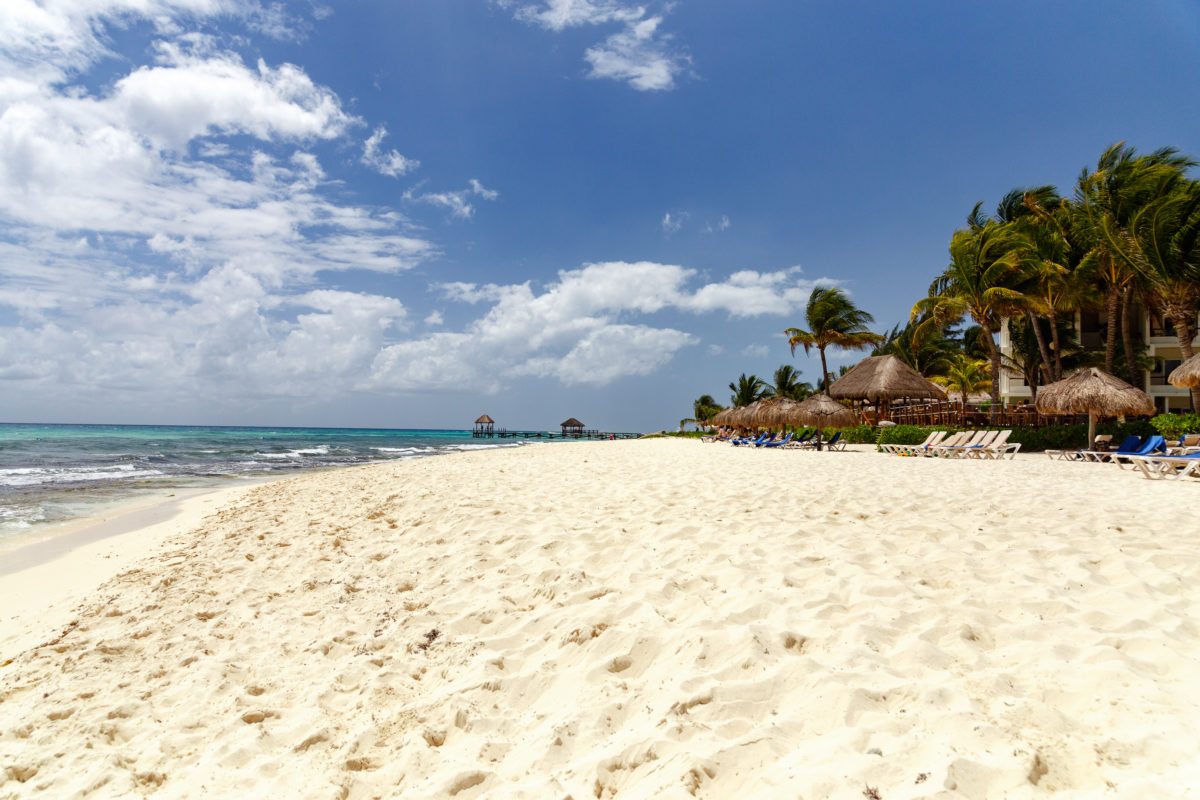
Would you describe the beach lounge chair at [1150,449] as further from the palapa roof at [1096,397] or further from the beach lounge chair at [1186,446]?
the palapa roof at [1096,397]

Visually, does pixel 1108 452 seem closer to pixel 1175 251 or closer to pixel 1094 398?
pixel 1094 398

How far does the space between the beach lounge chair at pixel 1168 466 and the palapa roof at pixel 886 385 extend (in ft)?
38.6

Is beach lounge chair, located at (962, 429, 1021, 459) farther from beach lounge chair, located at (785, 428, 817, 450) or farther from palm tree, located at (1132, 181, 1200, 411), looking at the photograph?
palm tree, located at (1132, 181, 1200, 411)

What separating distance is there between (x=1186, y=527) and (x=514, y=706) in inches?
227

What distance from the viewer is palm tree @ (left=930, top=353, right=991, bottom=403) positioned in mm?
29047

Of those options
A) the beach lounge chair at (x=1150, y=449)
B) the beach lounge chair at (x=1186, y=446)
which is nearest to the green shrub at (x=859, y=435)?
the beach lounge chair at (x=1150, y=449)

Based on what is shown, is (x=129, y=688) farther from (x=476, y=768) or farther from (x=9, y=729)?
(x=476, y=768)

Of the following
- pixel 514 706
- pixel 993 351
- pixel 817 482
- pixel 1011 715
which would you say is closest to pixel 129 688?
pixel 514 706

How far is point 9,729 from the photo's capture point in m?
2.62

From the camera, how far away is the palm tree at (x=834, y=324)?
97.1 ft

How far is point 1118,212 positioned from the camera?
1841 cm

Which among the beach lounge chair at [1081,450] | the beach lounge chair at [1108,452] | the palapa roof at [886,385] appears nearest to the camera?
the beach lounge chair at [1108,452]

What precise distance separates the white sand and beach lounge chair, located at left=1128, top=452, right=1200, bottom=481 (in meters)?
6.02

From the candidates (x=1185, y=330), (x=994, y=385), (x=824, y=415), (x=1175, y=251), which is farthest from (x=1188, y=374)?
(x=824, y=415)
